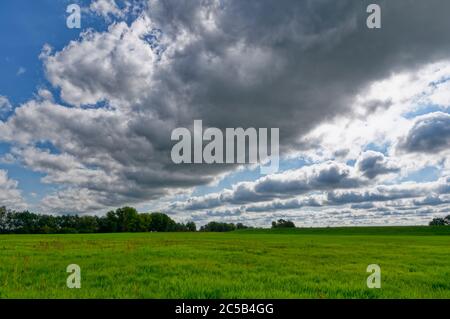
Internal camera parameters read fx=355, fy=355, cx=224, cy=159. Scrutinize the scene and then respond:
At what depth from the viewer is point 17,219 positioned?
176 metres

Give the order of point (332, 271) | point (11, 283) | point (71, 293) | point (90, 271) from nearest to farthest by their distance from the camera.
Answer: point (71, 293) → point (11, 283) → point (90, 271) → point (332, 271)

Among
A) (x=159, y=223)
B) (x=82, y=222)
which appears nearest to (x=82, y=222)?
(x=82, y=222)

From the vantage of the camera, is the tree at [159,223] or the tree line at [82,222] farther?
the tree at [159,223]

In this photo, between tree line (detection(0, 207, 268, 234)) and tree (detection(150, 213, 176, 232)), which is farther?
tree (detection(150, 213, 176, 232))

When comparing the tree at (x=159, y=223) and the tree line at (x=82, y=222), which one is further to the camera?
the tree at (x=159, y=223)

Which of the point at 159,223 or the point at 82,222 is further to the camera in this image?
the point at 159,223

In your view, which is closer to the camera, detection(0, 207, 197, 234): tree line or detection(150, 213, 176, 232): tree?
detection(0, 207, 197, 234): tree line

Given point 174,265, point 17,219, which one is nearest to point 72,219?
point 17,219

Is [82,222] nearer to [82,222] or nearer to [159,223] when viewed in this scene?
[82,222]
